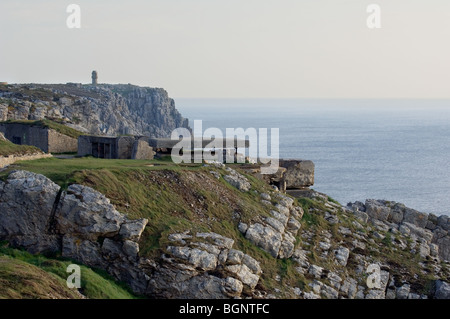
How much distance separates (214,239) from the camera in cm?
1692

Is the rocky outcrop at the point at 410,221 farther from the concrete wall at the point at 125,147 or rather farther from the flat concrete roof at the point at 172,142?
the concrete wall at the point at 125,147

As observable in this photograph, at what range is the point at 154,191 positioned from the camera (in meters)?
18.3

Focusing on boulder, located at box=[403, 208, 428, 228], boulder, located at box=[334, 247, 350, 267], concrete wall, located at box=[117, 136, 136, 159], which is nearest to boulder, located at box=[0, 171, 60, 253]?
boulder, located at box=[334, 247, 350, 267]

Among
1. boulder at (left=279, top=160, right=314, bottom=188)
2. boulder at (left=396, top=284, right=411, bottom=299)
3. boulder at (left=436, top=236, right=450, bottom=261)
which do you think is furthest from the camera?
boulder at (left=436, top=236, right=450, bottom=261)

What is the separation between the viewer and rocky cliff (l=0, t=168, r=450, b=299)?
52.3 feet

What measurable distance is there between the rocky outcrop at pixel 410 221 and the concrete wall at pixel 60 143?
12653 millimetres

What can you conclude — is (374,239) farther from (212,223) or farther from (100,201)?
(100,201)

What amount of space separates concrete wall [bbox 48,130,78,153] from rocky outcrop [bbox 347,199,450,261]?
12.7 meters

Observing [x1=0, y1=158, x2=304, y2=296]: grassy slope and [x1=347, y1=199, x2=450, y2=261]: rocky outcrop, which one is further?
[x1=347, y1=199, x2=450, y2=261]: rocky outcrop

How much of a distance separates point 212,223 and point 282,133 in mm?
121774

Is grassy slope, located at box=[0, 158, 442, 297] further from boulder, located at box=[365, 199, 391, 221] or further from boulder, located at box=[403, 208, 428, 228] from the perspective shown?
boulder, located at box=[403, 208, 428, 228]

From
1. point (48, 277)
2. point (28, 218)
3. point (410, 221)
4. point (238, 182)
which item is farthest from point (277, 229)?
point (410, 221)

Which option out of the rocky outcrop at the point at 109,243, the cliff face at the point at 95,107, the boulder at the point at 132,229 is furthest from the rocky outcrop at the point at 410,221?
the cliff face at the point at 95,107
